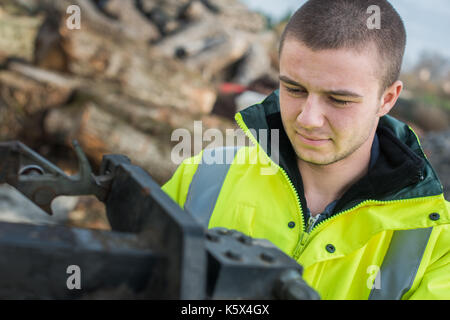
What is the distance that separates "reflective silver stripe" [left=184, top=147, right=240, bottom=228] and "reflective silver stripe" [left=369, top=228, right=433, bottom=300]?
774 mm

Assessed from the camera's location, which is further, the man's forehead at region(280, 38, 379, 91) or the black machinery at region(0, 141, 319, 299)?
the man's forehead at region(280, 38, 379, 91)

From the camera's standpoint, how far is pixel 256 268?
82 cm

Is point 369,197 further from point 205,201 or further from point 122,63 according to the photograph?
point 122,63

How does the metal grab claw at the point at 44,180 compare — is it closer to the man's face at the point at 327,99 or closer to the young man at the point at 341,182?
the young man at the point at 341,182

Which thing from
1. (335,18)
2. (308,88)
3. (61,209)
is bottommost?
(61,209)

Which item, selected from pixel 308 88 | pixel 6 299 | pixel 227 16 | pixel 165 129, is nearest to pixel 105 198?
pixel 6 299

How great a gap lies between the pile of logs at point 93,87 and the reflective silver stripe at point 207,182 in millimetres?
2931

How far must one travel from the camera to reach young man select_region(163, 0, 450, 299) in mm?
1651

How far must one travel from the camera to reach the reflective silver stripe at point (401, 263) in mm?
1608

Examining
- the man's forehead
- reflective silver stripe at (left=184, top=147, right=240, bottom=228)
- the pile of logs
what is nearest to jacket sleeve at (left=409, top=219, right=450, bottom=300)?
the man's forehead

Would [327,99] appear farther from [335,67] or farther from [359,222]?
[359,222]

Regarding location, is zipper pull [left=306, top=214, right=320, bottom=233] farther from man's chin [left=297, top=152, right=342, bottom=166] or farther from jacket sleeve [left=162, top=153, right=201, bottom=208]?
jacket sleeve [left=162, top=153, right=201, bottom=208]

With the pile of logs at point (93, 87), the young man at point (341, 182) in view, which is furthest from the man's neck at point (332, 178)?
the pile of logs at point (93, 87)

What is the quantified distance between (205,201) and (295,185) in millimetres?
424
